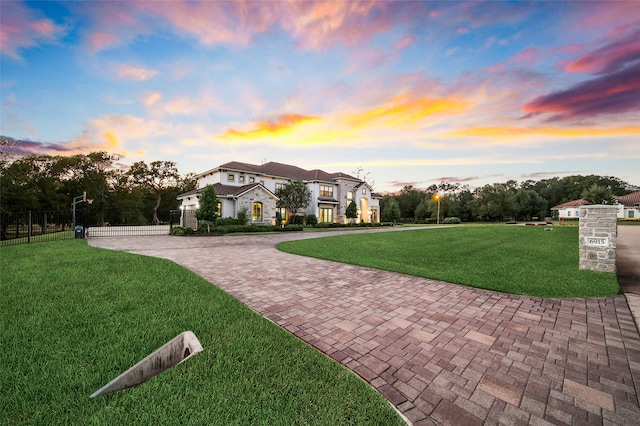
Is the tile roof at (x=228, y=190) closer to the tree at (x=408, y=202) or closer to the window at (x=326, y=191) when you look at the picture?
the window at (x=326, y=191)

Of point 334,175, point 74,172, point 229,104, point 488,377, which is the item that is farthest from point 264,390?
point 74,172

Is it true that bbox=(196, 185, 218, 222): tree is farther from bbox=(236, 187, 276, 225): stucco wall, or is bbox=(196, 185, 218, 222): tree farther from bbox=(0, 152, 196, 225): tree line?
bbox=(0, 152, 196, 225): tree line

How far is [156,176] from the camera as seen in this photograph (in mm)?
41031

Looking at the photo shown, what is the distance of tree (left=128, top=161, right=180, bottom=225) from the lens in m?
39.6

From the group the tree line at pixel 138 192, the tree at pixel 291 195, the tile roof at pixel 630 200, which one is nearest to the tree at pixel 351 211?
the tree at pixel 291 195

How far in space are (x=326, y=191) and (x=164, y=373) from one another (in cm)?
3142

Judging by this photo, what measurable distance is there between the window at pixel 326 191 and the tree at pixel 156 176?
1064 inches

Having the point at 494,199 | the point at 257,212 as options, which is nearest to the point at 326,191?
the point at 257,212

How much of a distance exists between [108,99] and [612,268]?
21.7 metres

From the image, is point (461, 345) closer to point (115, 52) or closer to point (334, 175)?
point (115, 52)

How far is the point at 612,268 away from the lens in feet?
20.3

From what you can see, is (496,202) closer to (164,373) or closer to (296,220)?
(296,220)

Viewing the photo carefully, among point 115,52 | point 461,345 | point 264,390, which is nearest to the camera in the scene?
point 264,390

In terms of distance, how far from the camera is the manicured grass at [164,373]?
70.1 inches
